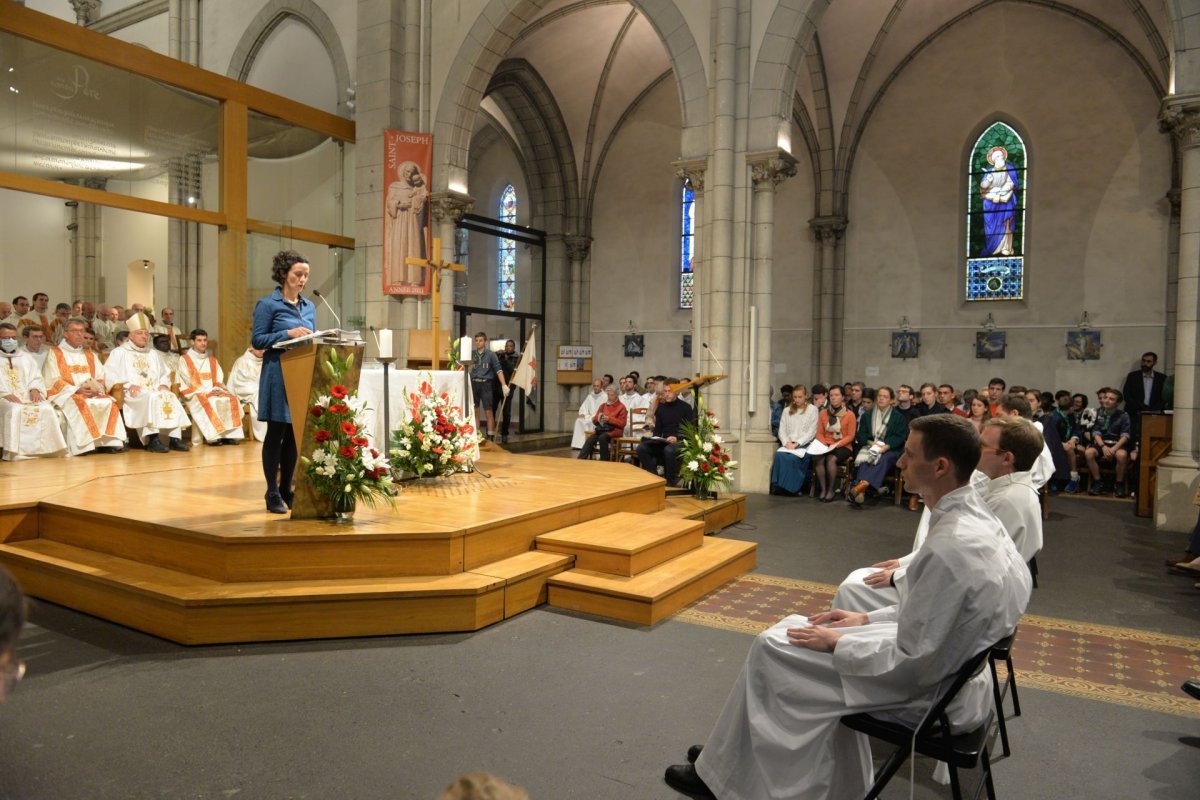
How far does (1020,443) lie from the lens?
337 centimetres

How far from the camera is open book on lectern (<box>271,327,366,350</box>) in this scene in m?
4.67

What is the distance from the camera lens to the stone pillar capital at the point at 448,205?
38.4ft

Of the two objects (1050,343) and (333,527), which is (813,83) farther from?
(333,527)

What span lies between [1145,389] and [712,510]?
727 centimetres

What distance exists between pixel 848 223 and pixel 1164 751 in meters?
12.6

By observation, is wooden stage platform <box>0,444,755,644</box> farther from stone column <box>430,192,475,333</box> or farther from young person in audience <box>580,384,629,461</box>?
stone column <box>430,192,475,333</box>

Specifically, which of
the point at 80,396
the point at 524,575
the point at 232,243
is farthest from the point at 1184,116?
the point at 80,396

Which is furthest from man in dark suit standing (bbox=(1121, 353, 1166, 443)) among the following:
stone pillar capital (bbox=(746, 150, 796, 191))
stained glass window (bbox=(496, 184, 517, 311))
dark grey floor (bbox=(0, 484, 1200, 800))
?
stained glass window (bbox=(496, 184, 517, 311))

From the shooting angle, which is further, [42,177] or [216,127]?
[216,127]

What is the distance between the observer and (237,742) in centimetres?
307

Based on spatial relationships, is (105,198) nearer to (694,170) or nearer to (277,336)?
(277,336)

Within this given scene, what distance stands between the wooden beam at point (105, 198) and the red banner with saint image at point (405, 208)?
2.18 metres

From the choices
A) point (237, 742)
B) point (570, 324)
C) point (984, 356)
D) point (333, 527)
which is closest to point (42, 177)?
point (333, 527)

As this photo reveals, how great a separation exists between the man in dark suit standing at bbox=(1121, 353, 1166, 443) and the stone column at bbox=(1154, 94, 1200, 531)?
352 centimetres
